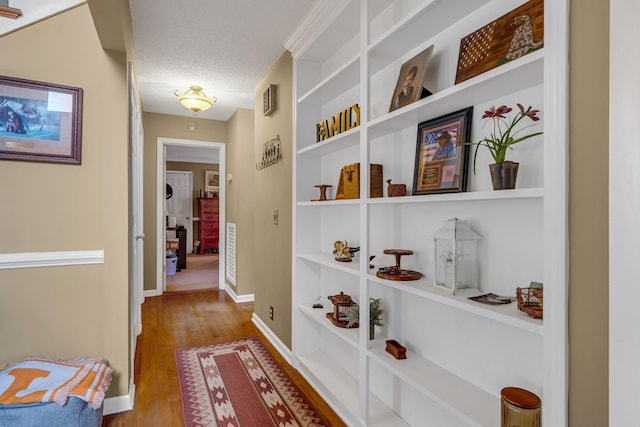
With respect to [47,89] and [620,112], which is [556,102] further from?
[47,89]

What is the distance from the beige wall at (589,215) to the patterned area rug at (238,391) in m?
1.51

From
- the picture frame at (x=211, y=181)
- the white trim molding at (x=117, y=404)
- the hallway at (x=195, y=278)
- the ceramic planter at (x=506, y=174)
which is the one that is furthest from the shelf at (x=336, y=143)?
the picture frame at (x=211, y=181)

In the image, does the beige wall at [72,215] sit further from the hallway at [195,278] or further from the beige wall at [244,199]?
the hallway at [195,278]

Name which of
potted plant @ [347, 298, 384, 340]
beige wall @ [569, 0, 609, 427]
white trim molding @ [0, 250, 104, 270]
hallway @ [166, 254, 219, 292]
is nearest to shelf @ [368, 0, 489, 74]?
beige wall @ [569, 0, 609, 427]

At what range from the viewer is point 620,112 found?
0.84 m

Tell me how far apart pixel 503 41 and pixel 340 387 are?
204 centimetres

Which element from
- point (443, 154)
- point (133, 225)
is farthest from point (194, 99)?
point (443, 154)

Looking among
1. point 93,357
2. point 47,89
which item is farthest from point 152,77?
point 93,357

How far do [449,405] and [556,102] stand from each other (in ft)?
3.62

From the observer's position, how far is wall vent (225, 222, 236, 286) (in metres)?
4.84

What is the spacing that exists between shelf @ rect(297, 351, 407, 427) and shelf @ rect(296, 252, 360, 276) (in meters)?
0.74

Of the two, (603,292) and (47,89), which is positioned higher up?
(47,89)

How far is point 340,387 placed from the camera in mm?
2221

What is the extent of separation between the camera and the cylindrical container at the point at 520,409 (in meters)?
1.08
